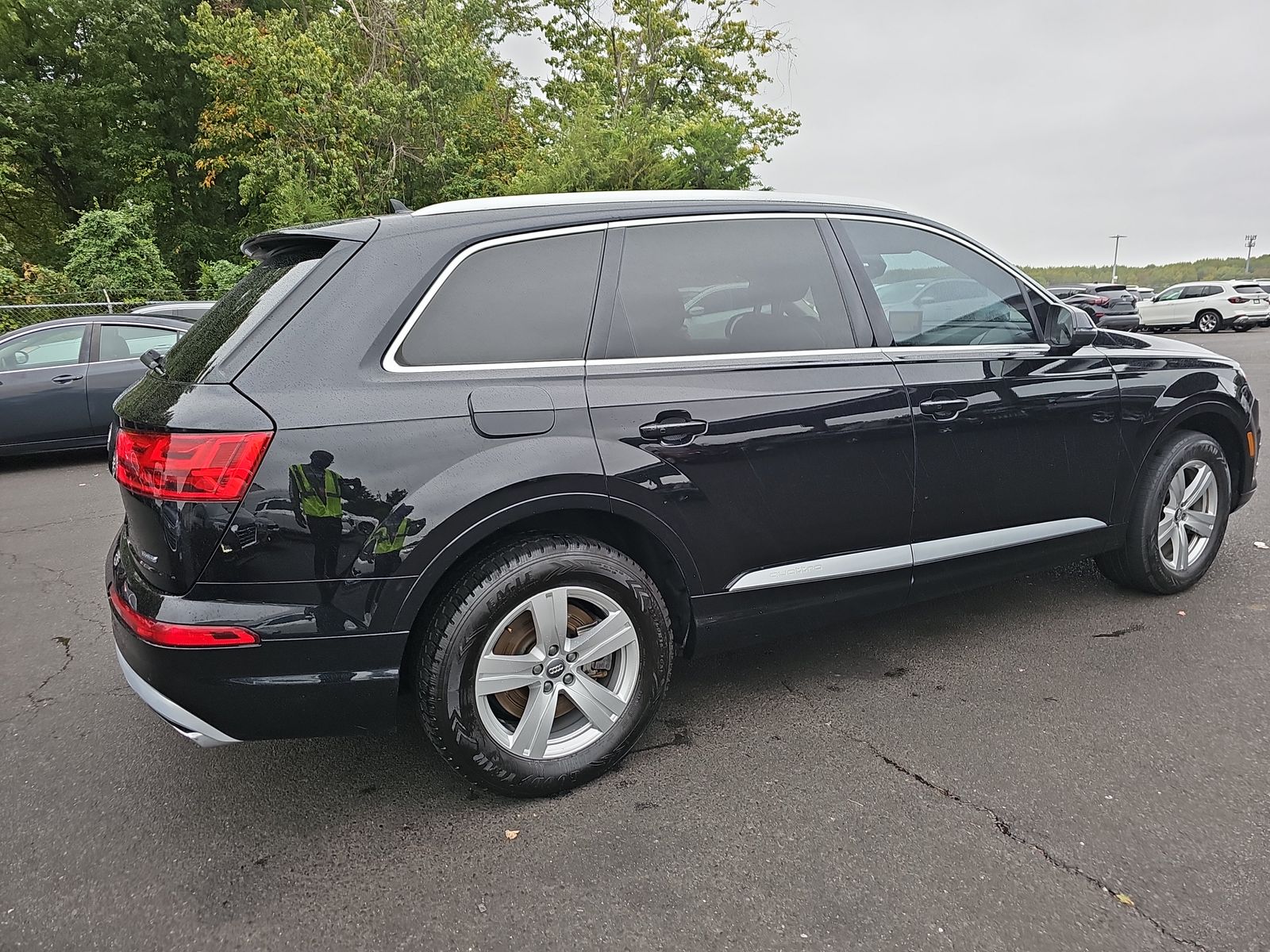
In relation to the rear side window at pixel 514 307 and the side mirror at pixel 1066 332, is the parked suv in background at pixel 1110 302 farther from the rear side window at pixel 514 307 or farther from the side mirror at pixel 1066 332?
the rear side window at pixel 514 307

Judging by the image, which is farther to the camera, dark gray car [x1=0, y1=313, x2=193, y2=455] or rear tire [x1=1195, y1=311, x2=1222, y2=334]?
rear tire [x1=1195, y1=311, x2=1222, y2=334]

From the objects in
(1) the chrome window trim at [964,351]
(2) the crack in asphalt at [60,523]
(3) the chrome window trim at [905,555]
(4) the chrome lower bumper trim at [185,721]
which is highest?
(1) the chrome window trim at [964,351]

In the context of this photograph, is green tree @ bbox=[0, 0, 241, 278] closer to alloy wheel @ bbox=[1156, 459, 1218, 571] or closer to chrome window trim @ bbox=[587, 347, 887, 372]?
chrome window trim @ bbox=[587, 347, 887, 372]

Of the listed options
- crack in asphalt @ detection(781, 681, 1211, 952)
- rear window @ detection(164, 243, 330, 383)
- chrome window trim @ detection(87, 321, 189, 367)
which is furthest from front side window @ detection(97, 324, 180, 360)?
crack in asphalt @ detection(781, 681, 1211, 952)

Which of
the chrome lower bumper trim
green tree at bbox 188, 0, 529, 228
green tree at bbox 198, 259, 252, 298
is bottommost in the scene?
the chrome lower bumper trim

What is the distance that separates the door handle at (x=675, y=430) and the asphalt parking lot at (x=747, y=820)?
1.05 metres

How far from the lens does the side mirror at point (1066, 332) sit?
3.55 m

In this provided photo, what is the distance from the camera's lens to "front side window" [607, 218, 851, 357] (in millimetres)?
2752

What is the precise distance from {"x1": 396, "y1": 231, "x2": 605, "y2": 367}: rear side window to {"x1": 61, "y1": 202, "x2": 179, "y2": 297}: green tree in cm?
1794

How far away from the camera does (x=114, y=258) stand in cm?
1761

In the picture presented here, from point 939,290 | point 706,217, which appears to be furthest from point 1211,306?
point 706,217

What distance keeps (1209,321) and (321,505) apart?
30795 mm

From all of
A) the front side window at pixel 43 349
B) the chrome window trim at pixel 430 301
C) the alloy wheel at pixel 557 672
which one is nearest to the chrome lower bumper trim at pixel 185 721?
the alloy wheel at pixel 557 672

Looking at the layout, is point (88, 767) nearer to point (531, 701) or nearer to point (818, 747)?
point (531, 701)
